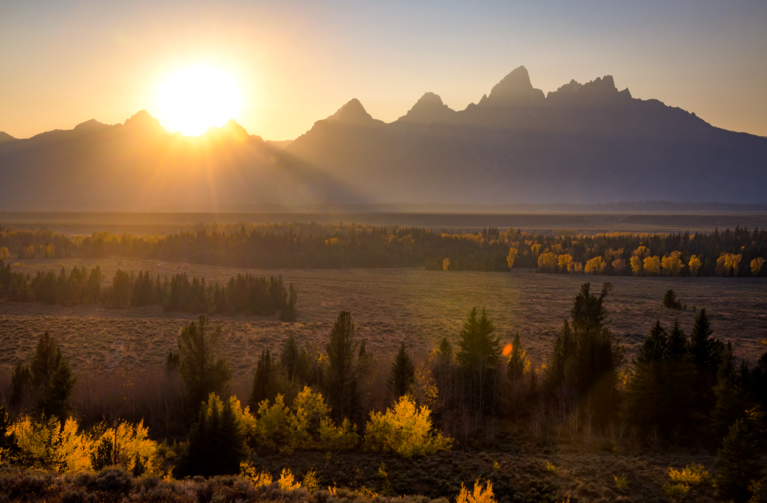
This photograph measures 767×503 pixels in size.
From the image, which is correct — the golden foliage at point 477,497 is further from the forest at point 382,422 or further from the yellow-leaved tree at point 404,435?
the yellow-leaved tree at point 404,435

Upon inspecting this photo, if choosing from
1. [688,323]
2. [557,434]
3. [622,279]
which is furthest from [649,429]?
[622,279]

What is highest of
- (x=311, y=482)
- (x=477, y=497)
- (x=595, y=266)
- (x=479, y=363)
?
(x=595, y=266)

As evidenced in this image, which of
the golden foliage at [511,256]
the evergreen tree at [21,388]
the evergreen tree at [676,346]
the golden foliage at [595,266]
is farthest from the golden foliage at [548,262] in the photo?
the evergreen tree at [21,388]

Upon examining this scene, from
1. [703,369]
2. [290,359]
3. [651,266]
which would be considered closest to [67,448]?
[290,359]

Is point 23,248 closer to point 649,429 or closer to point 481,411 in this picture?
point 481,411

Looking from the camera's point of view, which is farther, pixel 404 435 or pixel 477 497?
pixel 404 435

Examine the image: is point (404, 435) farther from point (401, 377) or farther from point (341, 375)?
point (341, 375)

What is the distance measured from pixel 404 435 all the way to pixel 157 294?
62.7 m

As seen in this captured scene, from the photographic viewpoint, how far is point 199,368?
3350 centimetres

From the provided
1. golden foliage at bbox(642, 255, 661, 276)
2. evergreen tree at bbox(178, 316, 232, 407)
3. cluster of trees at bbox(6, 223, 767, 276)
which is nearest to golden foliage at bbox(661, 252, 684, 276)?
cluster of trees at bbox(6, 223, 767, 276)

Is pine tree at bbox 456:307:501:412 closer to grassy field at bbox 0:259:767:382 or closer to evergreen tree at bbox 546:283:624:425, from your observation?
evergreen tree at bbox 546:283:624:425

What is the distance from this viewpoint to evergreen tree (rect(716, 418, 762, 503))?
1925 centimetres

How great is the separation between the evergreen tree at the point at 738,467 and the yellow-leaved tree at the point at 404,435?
13.0 m

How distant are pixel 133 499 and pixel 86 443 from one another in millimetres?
9057
